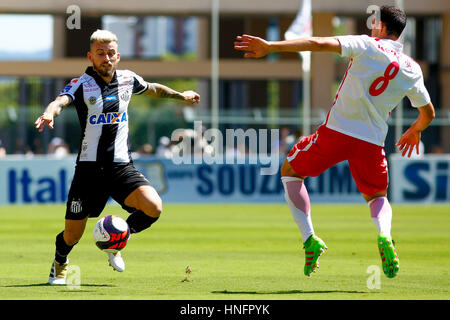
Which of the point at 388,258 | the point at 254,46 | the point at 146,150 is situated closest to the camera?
the point at 254,46

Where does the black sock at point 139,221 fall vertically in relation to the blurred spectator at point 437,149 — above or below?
above

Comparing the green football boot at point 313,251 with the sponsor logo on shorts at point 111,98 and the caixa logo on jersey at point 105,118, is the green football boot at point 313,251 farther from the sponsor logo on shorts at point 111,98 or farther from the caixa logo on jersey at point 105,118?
the sponsor logo on shorts at point 111,98

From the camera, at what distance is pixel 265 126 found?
29750 millimetres

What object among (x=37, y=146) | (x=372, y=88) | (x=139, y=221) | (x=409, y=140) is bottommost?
(x=37, y=146)

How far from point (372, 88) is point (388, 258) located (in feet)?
4.95

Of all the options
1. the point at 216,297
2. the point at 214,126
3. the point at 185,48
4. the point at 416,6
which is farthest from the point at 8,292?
the point at 185,48

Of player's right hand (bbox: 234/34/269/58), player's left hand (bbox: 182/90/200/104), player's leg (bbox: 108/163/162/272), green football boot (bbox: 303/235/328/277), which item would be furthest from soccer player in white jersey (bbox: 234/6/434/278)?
player's leg (bbox: 108/163/162/272)

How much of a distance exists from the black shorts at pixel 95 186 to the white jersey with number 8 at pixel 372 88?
1903 millimetres

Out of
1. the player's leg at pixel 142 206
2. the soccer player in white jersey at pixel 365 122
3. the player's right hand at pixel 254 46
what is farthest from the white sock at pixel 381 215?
the player's leg at pixel 142 206

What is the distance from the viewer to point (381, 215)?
7.96 m

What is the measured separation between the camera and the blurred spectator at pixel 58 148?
91.4 ft

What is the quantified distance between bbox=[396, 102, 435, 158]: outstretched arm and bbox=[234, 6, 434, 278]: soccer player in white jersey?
24mm

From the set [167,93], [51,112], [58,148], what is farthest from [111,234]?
[58,148]

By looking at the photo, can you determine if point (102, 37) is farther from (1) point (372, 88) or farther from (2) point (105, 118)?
(1) point (372, 88)
